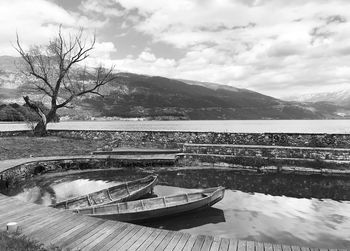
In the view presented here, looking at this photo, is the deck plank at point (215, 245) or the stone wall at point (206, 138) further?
the stone wall at point (206, 138)

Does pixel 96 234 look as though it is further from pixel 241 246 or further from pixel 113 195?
pixel 113 195

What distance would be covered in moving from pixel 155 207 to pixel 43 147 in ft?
66.7

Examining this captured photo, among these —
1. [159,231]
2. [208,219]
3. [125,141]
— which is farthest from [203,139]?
[159,231]

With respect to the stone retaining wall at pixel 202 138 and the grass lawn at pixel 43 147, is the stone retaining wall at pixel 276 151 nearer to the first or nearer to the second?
the stone retaining wall at pixel 202 138

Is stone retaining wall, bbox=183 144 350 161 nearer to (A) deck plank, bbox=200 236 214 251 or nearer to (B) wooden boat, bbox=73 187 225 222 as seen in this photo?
(B) wooden boat, bbox=73 187 225 222

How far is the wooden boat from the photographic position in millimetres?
11273

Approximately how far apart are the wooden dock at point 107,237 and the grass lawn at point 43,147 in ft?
58.4

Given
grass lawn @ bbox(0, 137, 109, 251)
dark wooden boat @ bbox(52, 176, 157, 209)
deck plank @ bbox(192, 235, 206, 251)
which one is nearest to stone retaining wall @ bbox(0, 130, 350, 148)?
grass lawn @ bbox(0, 137, 109, 251)

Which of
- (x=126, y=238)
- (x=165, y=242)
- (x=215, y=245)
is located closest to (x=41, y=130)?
(x=126, y=238)

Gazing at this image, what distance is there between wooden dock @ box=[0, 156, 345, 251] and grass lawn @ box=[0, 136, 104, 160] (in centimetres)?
1779

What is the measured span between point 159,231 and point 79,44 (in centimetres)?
3390

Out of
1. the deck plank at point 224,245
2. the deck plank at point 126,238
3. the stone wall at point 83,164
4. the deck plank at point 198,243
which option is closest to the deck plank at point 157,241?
the deck plank at point 126,238

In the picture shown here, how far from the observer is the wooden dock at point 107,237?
754cm

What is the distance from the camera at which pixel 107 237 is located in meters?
8.12
